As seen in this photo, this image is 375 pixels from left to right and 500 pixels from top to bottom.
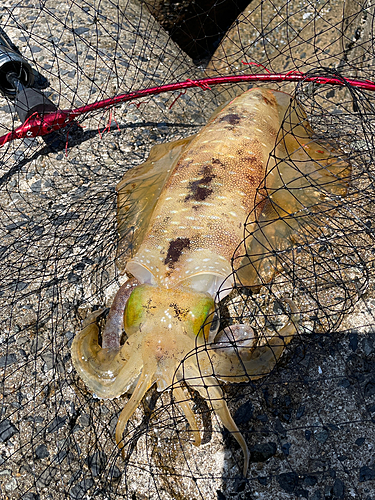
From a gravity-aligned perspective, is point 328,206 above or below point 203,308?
below

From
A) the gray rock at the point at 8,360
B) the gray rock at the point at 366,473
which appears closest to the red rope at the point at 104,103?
the gray rock at the point at 8,360

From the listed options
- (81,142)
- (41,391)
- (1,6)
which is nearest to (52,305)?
(41,391)

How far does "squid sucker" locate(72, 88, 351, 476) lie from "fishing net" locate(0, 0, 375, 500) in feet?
0.27

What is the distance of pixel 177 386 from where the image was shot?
244 cm

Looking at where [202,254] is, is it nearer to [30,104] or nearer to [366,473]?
[366,473]

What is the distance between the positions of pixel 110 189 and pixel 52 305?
126 centimetres

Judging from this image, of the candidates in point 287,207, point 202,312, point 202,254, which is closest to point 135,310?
point 202,312

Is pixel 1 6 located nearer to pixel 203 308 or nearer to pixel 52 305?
pixel 52 305

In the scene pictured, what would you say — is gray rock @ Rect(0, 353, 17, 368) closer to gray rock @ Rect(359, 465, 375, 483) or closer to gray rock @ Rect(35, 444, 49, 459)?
gray rock @ Rect(35, 444, 49, 459)

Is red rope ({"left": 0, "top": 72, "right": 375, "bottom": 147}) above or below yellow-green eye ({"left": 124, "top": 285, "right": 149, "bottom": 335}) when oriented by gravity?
above

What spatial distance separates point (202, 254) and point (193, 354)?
661 millimetres

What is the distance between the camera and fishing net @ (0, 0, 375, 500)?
8.08ft

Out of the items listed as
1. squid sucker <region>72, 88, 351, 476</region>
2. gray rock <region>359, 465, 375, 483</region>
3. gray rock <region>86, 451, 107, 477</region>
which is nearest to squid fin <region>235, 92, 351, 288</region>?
squid sucker <region>72, 88, 351, 476</region>

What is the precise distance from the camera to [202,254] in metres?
2.72
